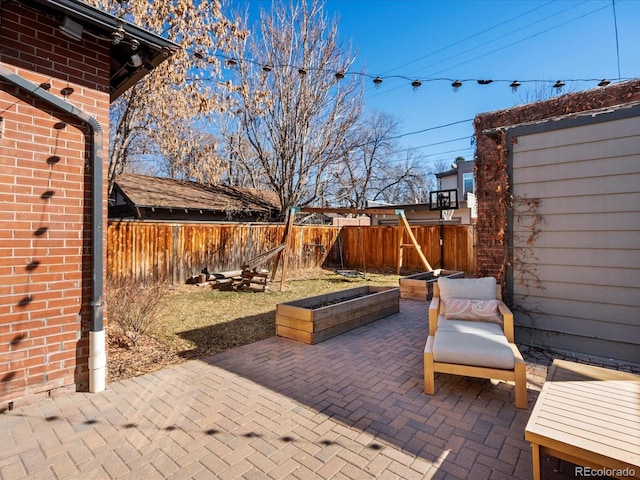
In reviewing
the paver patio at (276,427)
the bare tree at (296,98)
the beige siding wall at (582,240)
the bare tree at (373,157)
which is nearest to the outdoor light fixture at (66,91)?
the paver patio at (276,427)

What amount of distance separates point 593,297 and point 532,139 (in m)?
2.20

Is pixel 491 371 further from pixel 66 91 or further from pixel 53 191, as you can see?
pixel 66 91

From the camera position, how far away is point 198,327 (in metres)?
5.58

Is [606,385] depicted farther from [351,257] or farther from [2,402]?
[351,257]

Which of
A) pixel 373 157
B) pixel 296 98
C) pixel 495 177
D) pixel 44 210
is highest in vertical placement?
pixel 373 157

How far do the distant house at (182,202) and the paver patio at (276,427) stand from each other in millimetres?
10114

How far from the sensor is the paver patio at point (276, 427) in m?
2.21

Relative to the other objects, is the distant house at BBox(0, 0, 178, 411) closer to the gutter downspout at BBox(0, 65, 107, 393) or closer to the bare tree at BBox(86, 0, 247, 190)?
the gutter downspout at BBox(0, 65, 107, 393)

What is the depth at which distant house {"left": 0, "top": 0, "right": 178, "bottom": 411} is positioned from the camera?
274cm

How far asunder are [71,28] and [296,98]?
1198cm

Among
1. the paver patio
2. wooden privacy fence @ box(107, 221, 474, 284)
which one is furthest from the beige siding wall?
wooden privacy fence @ box(107, 221, 474, 284)

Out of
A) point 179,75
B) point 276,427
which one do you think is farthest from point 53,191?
point 179,75

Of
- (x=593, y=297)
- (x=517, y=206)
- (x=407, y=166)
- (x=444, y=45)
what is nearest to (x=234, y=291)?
(x=517, y=206)

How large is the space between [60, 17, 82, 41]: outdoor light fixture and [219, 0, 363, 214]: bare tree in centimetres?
1041
